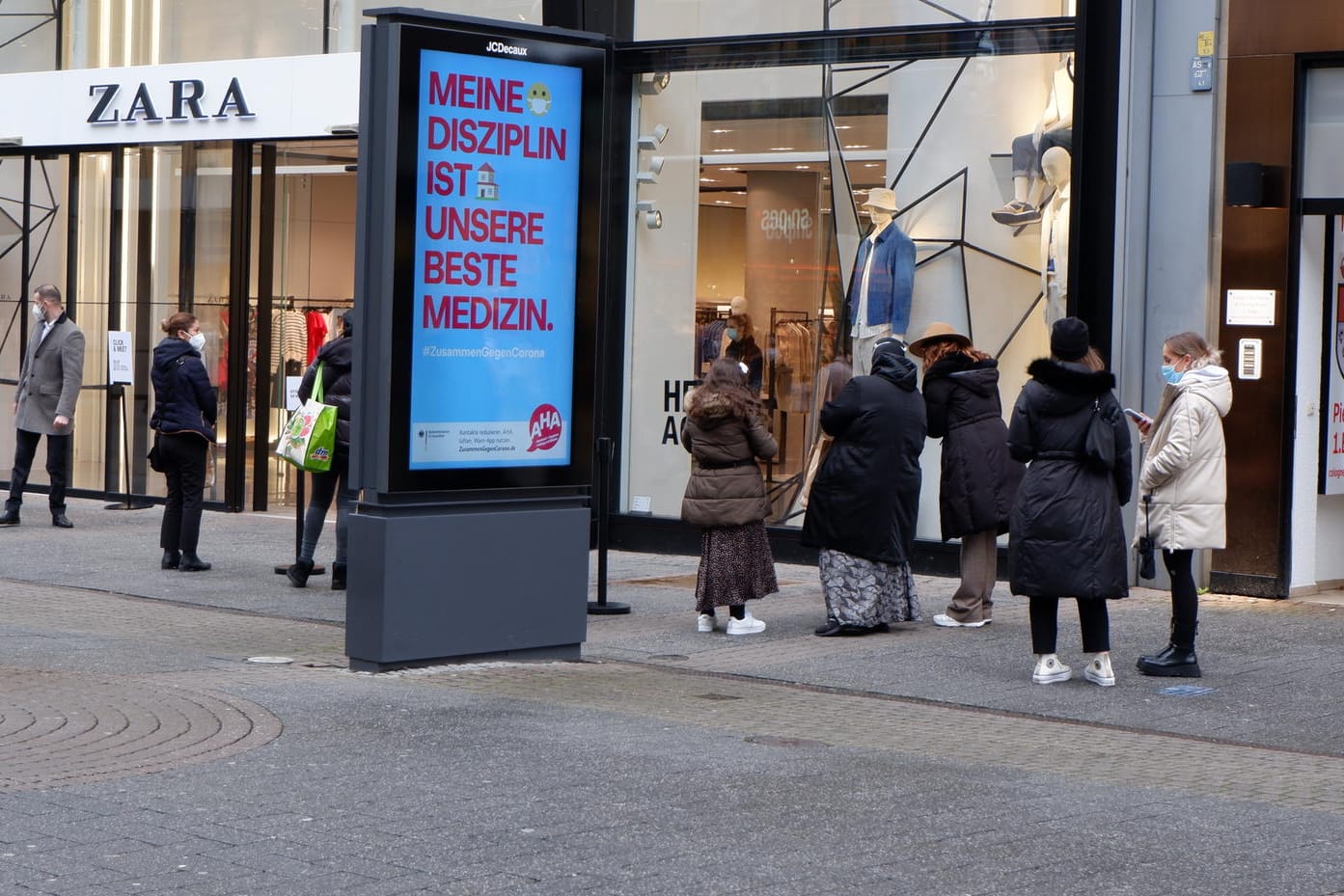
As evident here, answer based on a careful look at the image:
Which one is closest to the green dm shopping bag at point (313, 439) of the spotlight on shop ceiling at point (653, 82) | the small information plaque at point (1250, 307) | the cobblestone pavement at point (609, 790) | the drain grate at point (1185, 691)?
the cobblestone pavement at point (609, 790)

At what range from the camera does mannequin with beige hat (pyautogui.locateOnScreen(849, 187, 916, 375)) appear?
1370 cm

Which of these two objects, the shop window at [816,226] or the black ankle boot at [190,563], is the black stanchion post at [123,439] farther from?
the shop window at [816,226]

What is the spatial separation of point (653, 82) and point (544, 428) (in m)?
6.35

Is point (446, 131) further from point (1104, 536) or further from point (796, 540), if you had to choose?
point (796, 540)

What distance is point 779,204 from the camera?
14312 millimetres

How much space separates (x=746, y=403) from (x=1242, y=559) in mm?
3936

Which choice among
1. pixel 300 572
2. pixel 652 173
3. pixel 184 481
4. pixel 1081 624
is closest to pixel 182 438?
pixel 184 481

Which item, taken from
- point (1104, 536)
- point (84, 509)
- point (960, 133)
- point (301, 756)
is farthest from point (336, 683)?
point (84, 509)

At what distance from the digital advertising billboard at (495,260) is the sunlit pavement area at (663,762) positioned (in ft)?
2.74

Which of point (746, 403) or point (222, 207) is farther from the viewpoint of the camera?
point (222, 207)

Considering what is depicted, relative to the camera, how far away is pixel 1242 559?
40.2ft

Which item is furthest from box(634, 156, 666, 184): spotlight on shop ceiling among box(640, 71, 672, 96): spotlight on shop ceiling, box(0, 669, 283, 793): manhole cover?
box(0, 669, 283, 793): manhole cover

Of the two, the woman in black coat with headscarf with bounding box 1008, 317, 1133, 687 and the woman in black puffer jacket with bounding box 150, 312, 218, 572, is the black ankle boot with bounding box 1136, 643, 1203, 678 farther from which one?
the woman in black puffer jacket with bounding box 150, 312, 218, 572

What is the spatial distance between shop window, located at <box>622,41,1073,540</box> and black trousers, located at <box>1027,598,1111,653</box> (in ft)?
14.1
